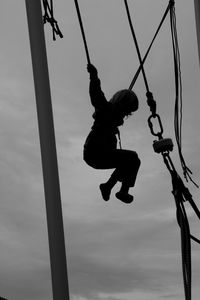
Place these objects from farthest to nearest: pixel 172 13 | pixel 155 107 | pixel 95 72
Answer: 1. pixel 172 13
2. pixel 155 107
3. pixel 95 72

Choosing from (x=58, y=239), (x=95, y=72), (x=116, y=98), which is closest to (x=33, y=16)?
(x=95, y=72)

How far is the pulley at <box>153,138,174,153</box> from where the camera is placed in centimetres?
548

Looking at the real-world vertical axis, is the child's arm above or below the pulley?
above

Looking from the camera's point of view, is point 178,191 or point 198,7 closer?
point 178,191

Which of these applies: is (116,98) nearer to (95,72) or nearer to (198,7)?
(95,72)

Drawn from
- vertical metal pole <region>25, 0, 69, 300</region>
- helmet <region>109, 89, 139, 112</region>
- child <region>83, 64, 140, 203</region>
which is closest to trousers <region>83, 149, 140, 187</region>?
child <region>83, 64, 140, 203</region>

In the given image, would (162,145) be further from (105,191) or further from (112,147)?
(105,191)

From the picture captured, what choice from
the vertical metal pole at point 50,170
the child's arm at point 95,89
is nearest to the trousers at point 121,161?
the child's arm at point 95,89

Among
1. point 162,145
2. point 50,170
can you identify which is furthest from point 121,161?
point 50,170

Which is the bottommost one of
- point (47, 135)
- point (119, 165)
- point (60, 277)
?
point (60, 277)

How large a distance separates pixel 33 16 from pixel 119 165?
2.06 m

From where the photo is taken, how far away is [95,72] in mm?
5371

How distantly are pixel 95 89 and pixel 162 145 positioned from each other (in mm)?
781

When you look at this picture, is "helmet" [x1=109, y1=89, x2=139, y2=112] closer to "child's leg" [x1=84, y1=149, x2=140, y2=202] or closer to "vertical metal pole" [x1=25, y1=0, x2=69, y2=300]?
"child's leg" [x1=84, y1=149, x2=140, y2=202]
